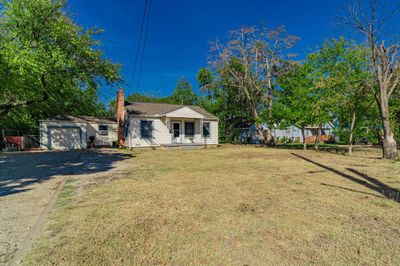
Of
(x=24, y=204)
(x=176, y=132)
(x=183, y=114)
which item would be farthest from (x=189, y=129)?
(x=24, y=204)

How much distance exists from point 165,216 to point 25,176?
21.0ft

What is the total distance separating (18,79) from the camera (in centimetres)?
1044

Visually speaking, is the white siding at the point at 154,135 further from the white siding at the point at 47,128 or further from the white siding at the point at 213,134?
the white siding at the point at 47,128

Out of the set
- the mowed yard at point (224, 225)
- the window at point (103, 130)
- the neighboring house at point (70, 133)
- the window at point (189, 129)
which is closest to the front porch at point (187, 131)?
the window at point (189, 129)

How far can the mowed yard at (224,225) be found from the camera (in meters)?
2.42

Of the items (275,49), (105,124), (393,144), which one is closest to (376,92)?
(393,144)

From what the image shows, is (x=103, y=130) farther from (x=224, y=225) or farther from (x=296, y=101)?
(x=224, y=225)

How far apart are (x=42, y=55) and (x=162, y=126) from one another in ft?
32.9

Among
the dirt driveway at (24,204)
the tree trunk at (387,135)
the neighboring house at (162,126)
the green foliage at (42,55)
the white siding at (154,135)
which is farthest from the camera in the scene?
the neighboring house at (162,126)

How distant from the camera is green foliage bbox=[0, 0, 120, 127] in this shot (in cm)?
980

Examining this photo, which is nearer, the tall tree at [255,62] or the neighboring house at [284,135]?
the tall tree at [255,62]

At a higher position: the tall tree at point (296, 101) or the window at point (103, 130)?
the tall tree at point (296, 101)

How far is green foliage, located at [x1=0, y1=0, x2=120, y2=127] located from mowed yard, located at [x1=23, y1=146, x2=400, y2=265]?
7842 millimetres

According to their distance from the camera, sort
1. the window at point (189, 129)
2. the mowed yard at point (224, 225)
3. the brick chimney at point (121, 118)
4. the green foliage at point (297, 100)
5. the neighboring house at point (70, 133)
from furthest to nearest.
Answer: the window at point (189, 129)
the brick chimney at point (121, 118)
the neighboring house at point (70, 133)
the green foliage at point (297, 100)
the mowed yard at point (224, 225)
